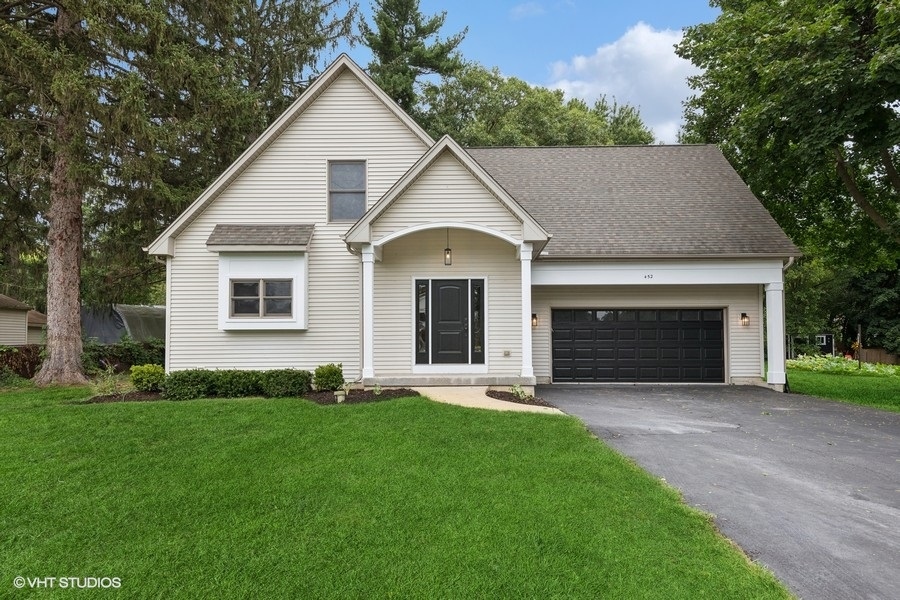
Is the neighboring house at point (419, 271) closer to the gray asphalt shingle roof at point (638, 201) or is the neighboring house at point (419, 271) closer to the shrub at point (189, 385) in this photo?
the gray asphalt shingle roof at point (638, 201)

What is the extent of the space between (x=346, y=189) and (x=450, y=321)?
3.75 metres

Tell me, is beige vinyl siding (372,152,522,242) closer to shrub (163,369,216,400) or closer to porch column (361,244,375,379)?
porch column (361,244,375,379)

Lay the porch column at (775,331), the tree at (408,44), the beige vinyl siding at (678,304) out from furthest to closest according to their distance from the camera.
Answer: the tree at (408,44), the beige vinyl siding at (678,304), the porch column at (775,331)

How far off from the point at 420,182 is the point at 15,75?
921 centimetres

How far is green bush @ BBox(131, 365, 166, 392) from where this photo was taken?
9.36m

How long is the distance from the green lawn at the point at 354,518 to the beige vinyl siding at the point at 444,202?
4.56 metres

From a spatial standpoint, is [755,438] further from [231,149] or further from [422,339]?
[231,149]

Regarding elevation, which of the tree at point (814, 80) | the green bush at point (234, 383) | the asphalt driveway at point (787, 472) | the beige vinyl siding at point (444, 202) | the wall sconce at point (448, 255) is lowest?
the asphalt driveway at point (787, 472)

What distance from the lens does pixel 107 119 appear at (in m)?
10.6

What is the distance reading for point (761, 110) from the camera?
10461 mm

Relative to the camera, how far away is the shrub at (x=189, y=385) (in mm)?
8977

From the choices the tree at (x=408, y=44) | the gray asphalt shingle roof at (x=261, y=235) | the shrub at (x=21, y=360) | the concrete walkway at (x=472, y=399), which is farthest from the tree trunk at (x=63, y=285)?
the tree at (x=408, y=44)

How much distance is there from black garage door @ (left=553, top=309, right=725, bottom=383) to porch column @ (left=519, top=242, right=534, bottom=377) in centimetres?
306

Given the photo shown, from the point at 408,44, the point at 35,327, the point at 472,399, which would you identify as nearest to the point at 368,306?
the point at 472,399
